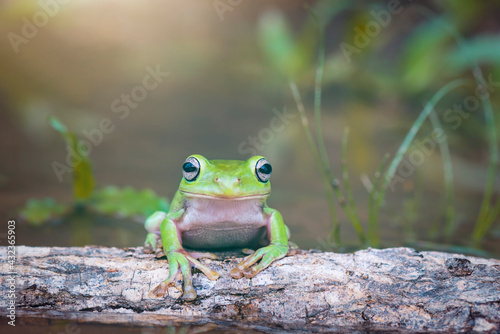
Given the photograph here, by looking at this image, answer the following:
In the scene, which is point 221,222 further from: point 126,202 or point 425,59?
point 425,59

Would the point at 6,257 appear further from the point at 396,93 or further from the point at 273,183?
the point at 396,93

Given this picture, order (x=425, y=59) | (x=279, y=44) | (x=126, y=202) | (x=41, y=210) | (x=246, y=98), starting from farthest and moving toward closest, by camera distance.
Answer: (x=279, y=44), (x=246, y=98), (x=425, y=59), (x=126, y=202), (x=41, y=210)

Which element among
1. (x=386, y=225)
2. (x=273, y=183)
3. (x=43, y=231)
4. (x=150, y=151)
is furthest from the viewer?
(x=150, y=151)

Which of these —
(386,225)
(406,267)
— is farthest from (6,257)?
(386,225)

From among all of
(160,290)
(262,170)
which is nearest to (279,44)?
(262,170)

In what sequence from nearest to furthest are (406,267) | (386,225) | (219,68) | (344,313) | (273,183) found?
(344,313) < (406,267) < (386,225) < (273,183) < (219,68)

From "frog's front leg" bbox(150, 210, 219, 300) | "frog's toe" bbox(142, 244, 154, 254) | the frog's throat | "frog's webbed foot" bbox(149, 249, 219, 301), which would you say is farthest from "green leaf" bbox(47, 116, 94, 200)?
"frog's webbed foot" bbox(149, 249, 219, 301)
